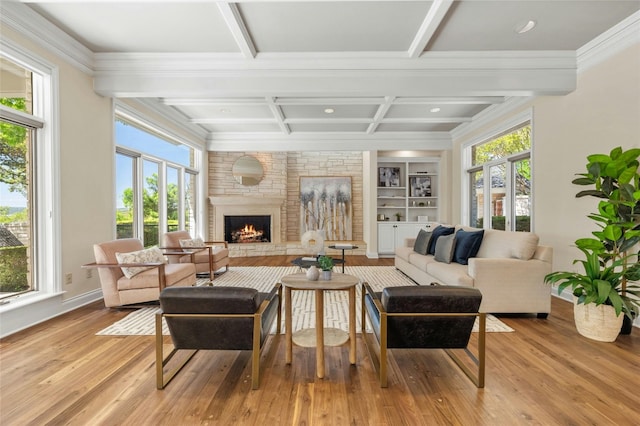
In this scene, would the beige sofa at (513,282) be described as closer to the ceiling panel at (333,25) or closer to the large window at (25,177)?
the ceiling panel at (333,25)

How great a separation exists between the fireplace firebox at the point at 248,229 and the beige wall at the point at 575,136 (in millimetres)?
5667

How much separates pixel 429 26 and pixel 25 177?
4323mm

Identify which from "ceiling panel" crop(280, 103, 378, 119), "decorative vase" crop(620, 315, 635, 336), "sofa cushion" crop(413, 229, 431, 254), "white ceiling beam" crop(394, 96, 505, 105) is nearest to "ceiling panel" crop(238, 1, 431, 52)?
"white ceiling beam" crop(394, 96, 505, 105)

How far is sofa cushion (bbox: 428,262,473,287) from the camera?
333 centimetres

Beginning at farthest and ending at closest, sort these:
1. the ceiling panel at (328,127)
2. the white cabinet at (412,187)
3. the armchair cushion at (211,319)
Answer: the white cabinet at (412,187) < the ceiling panel at (328,127) < the armchair cushion at (211,319)

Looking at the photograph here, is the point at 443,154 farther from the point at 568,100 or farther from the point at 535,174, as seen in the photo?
the point at 568,100

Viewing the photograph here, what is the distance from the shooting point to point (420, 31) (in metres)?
3.26

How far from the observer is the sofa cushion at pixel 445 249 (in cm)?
410

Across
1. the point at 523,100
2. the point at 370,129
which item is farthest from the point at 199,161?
the point at 523,100

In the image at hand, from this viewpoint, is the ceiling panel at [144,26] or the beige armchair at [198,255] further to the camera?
the beige armchair at [198,255]

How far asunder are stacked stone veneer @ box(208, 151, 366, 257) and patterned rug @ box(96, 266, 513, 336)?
1679mm

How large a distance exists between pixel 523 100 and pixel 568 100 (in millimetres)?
818

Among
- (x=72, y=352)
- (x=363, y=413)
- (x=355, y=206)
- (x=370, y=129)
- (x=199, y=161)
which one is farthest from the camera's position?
(x=355, y=206)

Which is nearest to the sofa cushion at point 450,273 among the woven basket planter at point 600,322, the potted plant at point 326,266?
the woven basket planter at point 600,322
